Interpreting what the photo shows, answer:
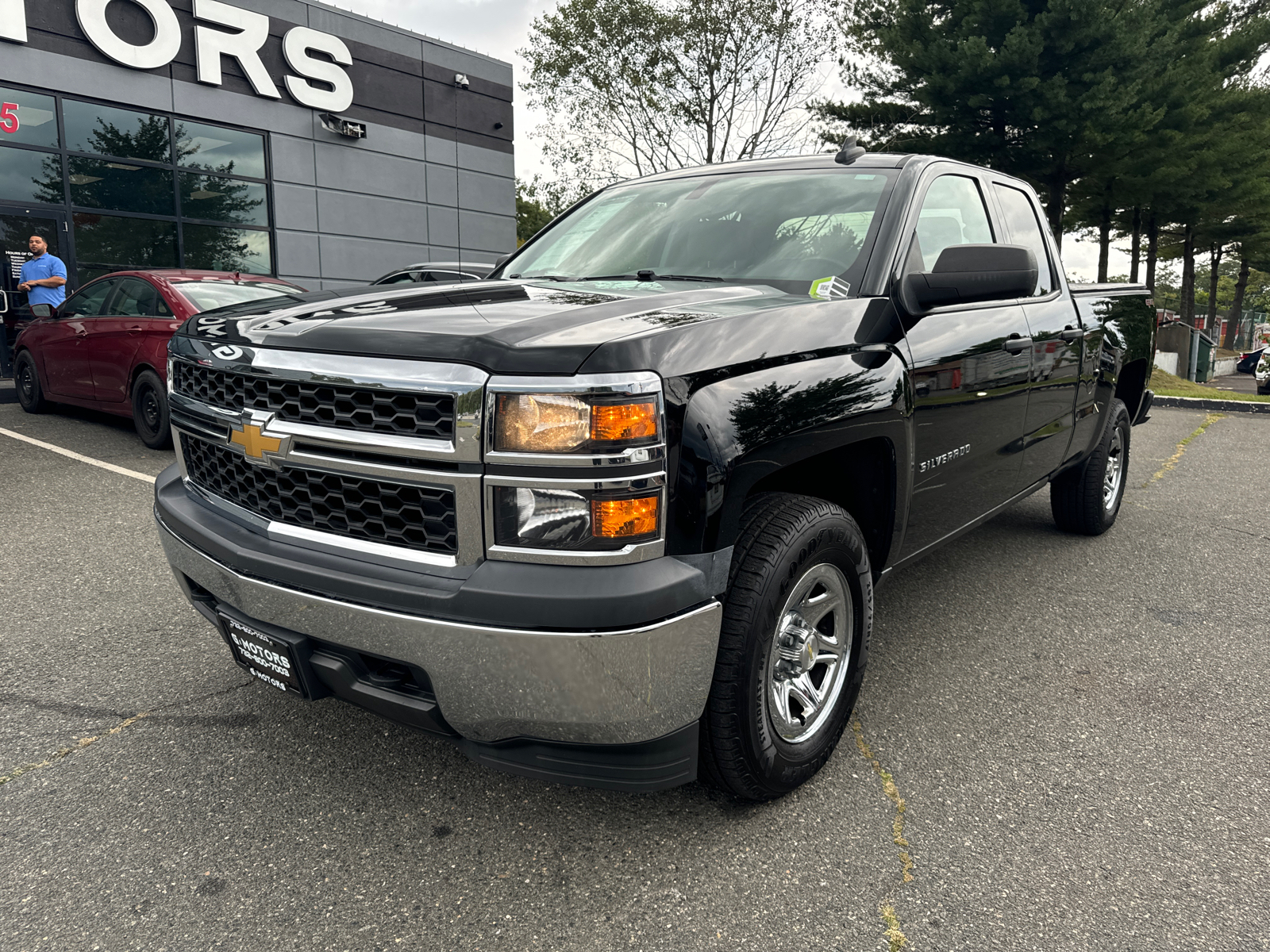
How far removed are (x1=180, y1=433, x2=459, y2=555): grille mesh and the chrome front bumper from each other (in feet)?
0.58

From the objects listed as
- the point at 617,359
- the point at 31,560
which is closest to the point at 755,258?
the point at 617,359

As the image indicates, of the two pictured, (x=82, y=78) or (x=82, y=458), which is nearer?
(x=82, y=458)

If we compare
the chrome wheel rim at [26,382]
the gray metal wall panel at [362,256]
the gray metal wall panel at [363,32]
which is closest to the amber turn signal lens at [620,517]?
the chrome wheel rim at [26,382]

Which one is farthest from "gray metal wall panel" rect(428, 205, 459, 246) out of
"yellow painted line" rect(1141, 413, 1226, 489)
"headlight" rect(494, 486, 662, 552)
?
"headlight" rect(494, 486, 662, 552)

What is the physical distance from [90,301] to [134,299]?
3.11 feet

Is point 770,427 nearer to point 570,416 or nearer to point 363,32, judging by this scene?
point 570,416

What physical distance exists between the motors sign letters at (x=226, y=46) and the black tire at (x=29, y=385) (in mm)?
6194

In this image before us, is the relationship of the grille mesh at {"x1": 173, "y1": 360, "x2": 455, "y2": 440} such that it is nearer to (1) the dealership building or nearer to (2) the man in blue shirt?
(2) the man in blue shirt

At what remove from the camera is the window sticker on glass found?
268 cm

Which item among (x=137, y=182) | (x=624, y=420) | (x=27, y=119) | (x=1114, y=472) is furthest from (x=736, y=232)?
(x=137, y=182)

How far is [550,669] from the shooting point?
1.78 metres

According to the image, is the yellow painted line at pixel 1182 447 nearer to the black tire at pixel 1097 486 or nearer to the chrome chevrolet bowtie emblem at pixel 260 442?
the black tire at pixel 1097 486

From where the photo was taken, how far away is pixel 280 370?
2.10 metres

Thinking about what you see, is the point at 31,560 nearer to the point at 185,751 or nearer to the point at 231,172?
the point at 185,751
